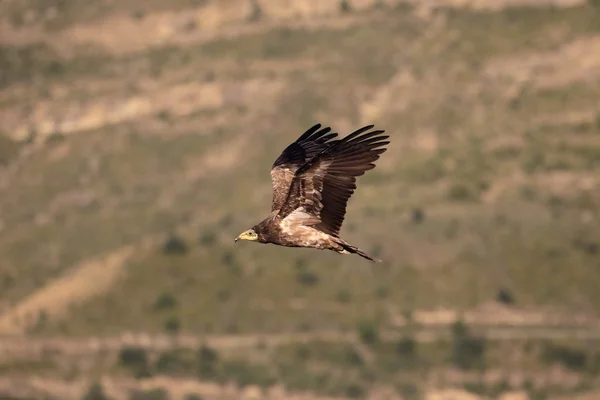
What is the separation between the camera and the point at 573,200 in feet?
389

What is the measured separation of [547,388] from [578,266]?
14345 millimetres

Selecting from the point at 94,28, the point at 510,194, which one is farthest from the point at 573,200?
the point at 94,28

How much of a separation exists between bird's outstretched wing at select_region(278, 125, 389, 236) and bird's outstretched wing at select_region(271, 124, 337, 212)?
2.13 m

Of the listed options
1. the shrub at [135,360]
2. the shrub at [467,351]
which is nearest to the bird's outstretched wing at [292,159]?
the shrub at [467,351]

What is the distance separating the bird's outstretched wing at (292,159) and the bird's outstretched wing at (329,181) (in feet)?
6.99

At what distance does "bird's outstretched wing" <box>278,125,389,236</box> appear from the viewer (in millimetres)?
26016

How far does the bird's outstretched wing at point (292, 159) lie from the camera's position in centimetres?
2900

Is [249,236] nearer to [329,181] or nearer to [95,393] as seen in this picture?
[329,181]

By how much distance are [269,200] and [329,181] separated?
94787 mm

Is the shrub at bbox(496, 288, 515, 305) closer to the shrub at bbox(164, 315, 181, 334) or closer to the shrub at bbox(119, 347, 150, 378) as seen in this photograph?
the shrub at bbox(164, 315, 181, 334)

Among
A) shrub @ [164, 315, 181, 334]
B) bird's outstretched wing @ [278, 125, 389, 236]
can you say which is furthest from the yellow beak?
shrub @ [164, 315, 181, 334]

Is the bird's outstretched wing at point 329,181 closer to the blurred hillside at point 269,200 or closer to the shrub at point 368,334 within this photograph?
the blurred hillside at point 269,200

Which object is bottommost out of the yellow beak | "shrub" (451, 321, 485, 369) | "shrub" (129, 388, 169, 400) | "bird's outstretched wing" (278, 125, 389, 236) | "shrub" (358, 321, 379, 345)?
the yellow beak

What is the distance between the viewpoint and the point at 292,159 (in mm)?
29531
